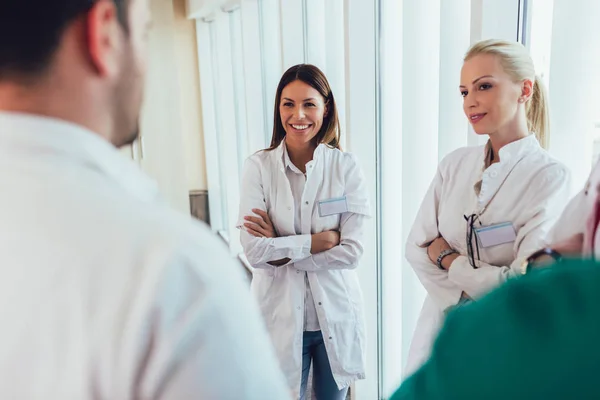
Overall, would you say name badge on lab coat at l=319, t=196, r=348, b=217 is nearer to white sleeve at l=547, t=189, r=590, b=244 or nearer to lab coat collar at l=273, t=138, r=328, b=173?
lab coat collar at l=273, t=138, r=328, b=173

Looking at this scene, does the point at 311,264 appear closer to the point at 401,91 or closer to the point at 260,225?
the point at 260,225

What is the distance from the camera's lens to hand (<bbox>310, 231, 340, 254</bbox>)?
2.17m

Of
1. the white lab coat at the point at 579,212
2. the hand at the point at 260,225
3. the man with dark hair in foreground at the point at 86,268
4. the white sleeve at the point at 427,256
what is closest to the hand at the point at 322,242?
the hand at the point at 260,225

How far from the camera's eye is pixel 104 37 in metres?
0.55

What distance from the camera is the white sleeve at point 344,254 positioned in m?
2.17

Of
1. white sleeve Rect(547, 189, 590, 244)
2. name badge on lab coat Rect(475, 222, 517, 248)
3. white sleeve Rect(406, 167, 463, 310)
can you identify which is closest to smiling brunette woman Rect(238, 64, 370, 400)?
white sleeve Rect(406, 167, 463, 310)

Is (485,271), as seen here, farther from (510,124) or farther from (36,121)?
(36,121)

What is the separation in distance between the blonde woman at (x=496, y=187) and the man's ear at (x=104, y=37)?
1213mm

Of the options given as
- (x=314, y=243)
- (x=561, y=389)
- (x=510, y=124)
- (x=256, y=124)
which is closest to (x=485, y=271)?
(x=510, y=124)

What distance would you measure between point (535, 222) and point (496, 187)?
0.18m

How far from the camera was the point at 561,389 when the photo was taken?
313 millimetres

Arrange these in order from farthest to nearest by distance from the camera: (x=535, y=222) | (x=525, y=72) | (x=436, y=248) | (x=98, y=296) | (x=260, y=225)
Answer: (x=260, y=225) → (x=436, y=248) → (x=525, y=72) → (x=535, y=222) → (x=98, y=296)

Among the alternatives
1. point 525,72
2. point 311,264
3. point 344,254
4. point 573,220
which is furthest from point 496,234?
point 311,264

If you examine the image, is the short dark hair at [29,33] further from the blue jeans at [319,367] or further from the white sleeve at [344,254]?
the blue jeans at [319,367]
